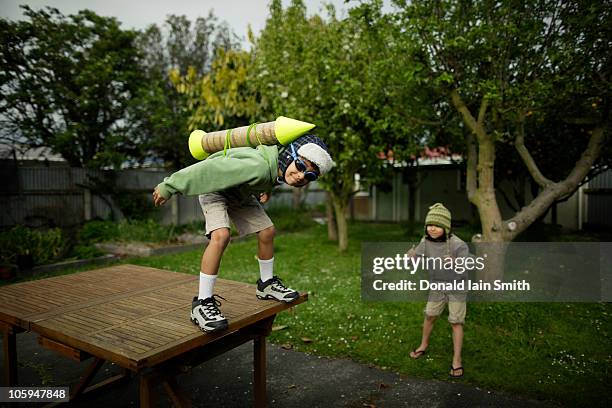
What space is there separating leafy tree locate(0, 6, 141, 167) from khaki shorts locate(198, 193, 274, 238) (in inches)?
363

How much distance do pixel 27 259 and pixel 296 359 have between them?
239 inches

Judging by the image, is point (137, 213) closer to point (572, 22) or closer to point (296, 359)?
point (296, 359)

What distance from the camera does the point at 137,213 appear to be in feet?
39.6

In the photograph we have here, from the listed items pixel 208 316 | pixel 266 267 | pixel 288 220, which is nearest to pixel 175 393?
pixel 208 316

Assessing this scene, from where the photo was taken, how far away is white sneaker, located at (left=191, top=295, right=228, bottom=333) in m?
2.60

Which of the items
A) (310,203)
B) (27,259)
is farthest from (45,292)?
(310,203)

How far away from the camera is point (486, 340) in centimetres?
456

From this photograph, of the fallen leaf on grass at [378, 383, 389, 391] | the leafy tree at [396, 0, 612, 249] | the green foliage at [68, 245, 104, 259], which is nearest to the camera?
the fallen leaf on grass at [378, 383, 389, 391]

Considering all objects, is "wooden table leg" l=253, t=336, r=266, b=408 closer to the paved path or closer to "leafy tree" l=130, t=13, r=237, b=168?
the paved path

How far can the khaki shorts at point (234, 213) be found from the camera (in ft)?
9.26

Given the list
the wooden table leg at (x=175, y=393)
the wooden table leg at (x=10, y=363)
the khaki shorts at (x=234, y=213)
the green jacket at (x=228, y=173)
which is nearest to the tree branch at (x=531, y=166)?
the khaki shorts at (x=234, y=213)

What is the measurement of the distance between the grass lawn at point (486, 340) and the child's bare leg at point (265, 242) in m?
0.81

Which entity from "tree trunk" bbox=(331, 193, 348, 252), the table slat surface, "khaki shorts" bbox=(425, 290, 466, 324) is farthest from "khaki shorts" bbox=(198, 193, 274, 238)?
"tree trunk" bbox=(331, 193, 348, 252)

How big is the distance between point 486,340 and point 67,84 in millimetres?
11706
